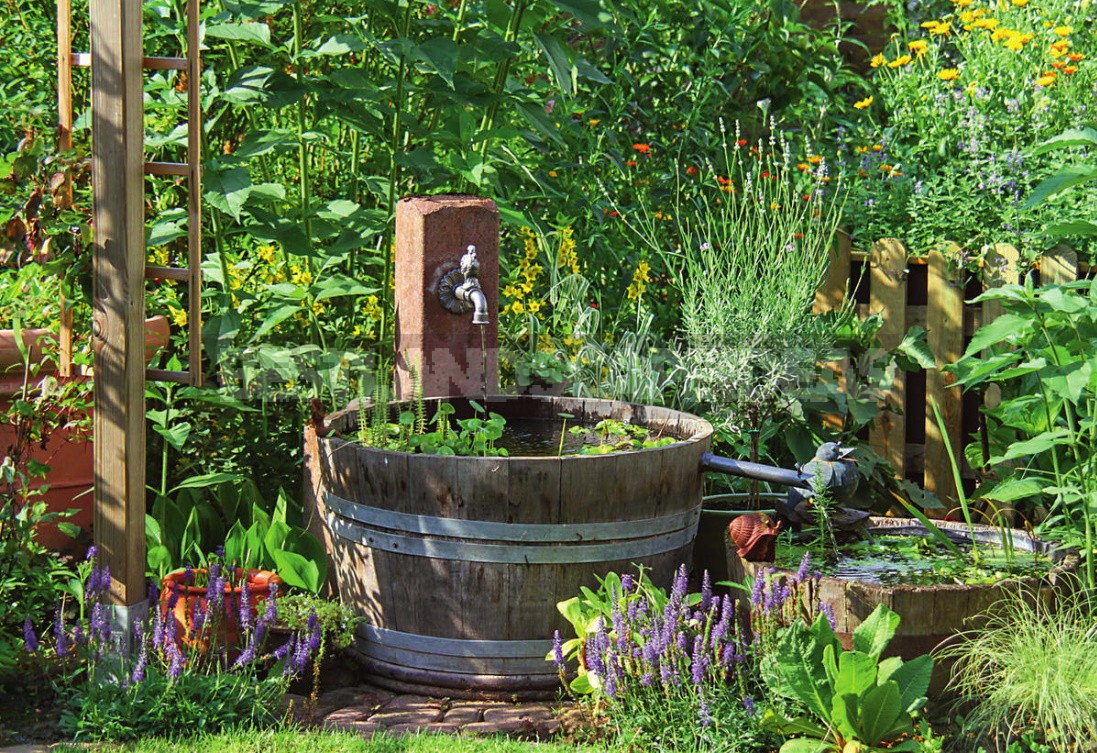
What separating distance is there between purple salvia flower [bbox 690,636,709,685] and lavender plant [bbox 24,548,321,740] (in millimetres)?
1053

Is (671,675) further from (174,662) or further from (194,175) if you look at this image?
(194,175)

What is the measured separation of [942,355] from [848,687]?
2.40 metres

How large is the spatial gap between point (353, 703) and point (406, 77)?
241 centimetres

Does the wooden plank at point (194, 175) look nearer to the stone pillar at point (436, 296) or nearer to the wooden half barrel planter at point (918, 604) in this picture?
the stone pillar at point (436, 296)

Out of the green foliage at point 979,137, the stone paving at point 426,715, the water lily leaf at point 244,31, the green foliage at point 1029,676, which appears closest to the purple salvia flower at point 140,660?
the stone paving at point 426,715

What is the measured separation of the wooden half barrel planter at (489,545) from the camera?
3.71 m

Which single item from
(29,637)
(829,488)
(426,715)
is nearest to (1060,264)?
(829,488)

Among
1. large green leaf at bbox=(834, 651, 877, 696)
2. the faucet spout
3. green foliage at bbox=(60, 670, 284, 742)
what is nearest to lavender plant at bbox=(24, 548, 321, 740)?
green foliage at bbox=(60, 670, 284, 742)

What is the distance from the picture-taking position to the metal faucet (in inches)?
A: 172

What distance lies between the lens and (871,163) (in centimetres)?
598

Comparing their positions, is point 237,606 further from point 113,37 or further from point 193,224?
point 113,37

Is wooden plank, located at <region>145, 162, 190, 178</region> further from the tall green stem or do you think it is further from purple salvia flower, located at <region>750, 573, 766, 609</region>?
purple salvia flower, located at <region>750, 573, 766, 609</region>

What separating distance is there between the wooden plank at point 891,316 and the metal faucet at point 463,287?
5.64 ft

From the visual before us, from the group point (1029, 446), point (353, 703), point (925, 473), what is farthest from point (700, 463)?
point (925, 473)
